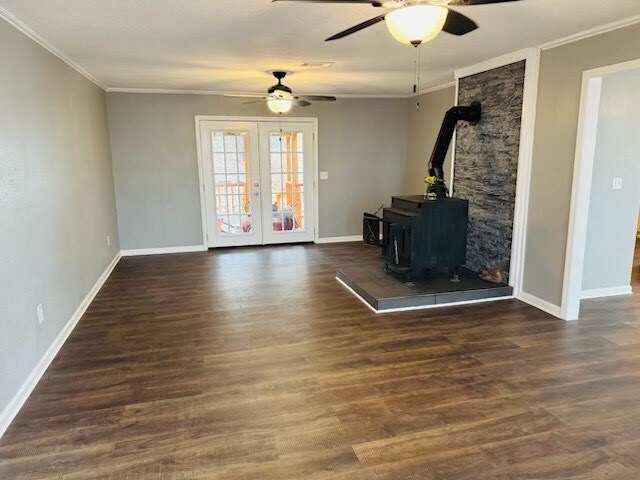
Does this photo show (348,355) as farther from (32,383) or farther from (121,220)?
(121,220)

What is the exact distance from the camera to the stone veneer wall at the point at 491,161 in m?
4.36

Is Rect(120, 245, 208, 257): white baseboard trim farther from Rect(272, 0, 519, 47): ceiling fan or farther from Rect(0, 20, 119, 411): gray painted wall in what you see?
Rect(272, 0, 519, 47): ceiling fan

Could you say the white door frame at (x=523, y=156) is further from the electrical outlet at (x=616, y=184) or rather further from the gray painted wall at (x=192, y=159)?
the gray painted wall at (x=192, y=159)

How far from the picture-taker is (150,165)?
631cm

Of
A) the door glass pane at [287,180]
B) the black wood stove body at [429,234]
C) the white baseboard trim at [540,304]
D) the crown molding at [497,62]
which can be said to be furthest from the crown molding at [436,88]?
the white baseboard trim at [540,304]

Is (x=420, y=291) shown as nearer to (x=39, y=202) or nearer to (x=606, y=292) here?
(x=606, y=292)

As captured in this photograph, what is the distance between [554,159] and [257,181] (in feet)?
13.9

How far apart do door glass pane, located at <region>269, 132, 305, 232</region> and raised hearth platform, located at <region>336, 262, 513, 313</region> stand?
245cm

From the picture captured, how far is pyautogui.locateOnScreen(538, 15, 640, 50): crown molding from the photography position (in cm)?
311

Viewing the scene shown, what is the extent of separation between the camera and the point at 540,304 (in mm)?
4180

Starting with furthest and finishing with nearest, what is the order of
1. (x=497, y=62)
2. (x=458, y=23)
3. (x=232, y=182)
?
(x=232, y=182) → (x=497, y=62) → (x=458, y=23)

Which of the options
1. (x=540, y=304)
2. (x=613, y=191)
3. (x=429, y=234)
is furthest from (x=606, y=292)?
(x=429, y=234)

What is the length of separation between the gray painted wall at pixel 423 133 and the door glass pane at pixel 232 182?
269 cm

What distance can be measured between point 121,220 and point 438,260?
14.9 feet
